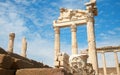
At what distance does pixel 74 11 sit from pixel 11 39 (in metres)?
9.58

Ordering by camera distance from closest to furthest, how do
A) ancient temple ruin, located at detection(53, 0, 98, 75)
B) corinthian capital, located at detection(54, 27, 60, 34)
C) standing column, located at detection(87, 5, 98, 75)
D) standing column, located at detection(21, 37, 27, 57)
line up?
standing column, located at detection(87, 5, 98, 75)
ancient temple ruin, located at detection(53, 0, 98, 75)
corinthian capital, located at detection(54, 27, 60, 34)
standing column, located at detection(21, 37, 27, 57)

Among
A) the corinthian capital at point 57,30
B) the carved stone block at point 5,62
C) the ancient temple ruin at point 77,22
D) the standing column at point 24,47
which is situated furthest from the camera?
the standing column at point 24,47

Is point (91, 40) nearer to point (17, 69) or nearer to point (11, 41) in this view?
point (11, 41)

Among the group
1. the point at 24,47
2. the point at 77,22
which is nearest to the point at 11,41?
the point at 24,47

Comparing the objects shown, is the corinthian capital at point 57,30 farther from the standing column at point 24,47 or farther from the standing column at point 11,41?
the standing column at point 11,41

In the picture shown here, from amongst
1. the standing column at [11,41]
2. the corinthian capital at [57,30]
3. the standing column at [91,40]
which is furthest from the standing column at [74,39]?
the standing column at [11,41]

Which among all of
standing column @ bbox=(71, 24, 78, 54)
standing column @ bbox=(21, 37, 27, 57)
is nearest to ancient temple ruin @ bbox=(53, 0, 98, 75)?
standing column @ bbox=(71, 24, 78, 54)

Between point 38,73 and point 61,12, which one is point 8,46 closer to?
point 61,12

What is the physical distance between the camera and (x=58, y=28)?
2264 cm

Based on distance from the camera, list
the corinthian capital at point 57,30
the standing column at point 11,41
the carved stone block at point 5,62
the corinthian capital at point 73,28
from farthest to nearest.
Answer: the standing column at point 11,41 → the corinthian capital at point 57,30 → the corinthian capital at point 73,28 → the carved stone block at point 5,62

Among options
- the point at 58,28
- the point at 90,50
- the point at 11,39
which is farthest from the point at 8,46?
the point at 90,50

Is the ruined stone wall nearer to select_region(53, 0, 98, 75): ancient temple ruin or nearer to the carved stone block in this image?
the carved stone block

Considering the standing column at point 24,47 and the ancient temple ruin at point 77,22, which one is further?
the standing column at point 24,47

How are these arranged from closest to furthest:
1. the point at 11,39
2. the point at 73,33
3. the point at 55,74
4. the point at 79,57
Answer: the point at 55,74 < the point at 79,57 < the point at 73,33 < the point at 11,39
